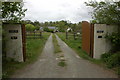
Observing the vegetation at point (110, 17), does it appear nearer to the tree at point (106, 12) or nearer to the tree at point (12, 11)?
the tree at point (106, 12)

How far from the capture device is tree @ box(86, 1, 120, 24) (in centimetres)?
768

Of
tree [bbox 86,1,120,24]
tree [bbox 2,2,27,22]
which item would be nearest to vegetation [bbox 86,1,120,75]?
tree [bbox 86,1,120,24]

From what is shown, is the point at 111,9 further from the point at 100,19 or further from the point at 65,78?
the point at 65,78

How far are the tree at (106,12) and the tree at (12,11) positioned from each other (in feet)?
14.5

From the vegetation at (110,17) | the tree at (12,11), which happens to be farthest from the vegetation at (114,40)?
the tree at (12,11)

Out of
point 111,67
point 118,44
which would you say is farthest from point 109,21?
point 111,67

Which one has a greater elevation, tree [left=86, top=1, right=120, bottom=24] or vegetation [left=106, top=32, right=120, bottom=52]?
tree [left=86, top=1, right=120, bottom=24]

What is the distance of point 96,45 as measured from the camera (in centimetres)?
842

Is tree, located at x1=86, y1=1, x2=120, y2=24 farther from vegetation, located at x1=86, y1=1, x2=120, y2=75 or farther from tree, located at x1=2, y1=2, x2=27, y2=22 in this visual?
tree, located at x1=2, y1=2, x2=27, y2=22

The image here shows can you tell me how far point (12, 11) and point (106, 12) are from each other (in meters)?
5.13

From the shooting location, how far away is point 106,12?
26.4ft

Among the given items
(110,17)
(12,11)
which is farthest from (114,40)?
(12,11)

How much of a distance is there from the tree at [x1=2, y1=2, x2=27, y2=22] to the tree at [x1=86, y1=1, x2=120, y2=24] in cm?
443

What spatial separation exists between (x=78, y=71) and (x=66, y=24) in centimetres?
5344
